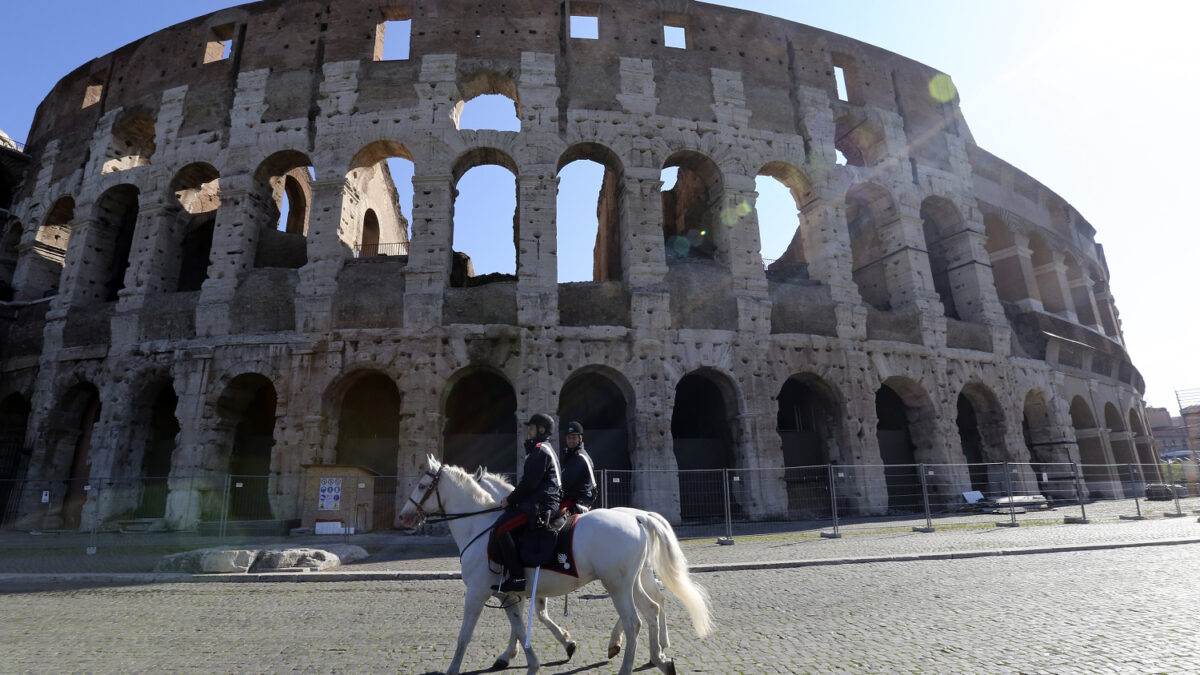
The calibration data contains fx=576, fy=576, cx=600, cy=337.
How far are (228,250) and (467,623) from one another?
1489 centimetres

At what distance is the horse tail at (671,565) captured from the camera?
4332 millimetres

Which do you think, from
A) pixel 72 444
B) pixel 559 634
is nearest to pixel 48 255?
pixel 72 444

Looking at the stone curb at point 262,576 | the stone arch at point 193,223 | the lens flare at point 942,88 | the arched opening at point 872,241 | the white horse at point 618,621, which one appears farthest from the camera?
the lens flare at point 942,88

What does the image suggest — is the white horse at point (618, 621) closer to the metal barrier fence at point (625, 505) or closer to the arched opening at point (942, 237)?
the metal barrier fence at point (625, 505)

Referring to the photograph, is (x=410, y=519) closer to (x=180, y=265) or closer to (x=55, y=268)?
(x=180, y=265)

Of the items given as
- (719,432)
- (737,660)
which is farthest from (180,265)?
(737,660)

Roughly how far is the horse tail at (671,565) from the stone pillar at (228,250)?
14.0 meters

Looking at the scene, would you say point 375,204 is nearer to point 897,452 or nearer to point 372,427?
point 372,427

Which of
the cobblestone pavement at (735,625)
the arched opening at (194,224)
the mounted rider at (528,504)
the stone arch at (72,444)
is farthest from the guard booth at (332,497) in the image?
the arched opening at (194,224)

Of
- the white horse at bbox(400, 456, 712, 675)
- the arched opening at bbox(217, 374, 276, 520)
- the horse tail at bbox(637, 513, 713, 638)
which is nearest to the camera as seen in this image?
the white horse at bbox(400, 456, 712, 675)

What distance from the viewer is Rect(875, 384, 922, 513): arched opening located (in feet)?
50.3

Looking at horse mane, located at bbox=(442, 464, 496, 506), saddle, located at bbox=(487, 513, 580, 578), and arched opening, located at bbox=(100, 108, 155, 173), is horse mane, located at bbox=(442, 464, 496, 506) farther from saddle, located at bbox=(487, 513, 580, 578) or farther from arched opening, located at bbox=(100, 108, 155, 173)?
arched opening, located at bbox=(100, 108, 155, 173)

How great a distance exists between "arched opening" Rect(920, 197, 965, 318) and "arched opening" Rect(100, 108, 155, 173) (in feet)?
81.9

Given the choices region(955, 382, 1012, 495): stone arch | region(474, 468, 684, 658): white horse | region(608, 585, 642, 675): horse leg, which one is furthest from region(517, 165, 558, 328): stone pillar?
region(955, 382, 1012, 495): stone arch
